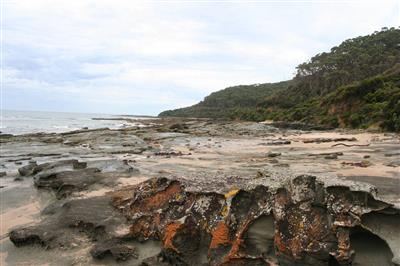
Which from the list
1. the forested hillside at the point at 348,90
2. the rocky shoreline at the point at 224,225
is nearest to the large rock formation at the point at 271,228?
the rocky shoreline at the point at 224,225

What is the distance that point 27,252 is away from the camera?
5.68 m

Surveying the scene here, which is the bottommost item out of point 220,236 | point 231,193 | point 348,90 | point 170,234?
point 170,234

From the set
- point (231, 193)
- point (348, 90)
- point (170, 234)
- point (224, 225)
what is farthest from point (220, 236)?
point (348, 90)

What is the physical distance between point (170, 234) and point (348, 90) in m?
36.6

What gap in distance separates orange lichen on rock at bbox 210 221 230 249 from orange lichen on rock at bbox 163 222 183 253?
50 cm

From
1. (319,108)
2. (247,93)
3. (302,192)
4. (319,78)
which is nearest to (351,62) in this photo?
(319,78)

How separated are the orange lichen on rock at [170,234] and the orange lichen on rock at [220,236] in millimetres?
499

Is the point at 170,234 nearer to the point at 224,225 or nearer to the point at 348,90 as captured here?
the point at 224,225

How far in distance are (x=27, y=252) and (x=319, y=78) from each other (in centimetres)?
6948

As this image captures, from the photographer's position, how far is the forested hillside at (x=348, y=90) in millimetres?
31338

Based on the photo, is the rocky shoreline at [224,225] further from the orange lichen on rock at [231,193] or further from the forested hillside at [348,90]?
the forested hillside at [348,90]

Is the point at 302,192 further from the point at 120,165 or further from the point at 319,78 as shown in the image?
the point at 319,78

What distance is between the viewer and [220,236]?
464 cm

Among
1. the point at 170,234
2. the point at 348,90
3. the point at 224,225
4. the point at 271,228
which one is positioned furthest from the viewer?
the point at 348,90
